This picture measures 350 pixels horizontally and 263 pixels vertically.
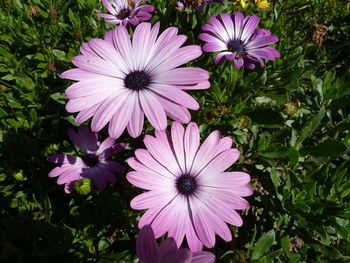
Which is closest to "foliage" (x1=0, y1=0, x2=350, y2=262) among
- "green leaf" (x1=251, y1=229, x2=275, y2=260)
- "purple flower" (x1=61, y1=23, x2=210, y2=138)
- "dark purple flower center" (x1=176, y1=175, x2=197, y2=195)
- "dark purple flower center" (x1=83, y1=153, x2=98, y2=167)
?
"green leaf" (x1=251, y1=229, x2=275, y2=260)

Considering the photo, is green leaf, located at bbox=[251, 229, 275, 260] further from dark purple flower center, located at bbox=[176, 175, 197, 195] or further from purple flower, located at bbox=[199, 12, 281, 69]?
purple flower, located at bbox=[199, 12, 281, 69]

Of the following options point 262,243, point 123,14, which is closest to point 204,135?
point 262,243

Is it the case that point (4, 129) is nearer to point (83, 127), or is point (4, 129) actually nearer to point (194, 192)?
point (83, 127)

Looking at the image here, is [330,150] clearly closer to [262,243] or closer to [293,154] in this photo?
[293,154]

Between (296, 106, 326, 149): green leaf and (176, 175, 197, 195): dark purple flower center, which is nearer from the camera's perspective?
(176, 175, 197, 195): dark purple flower center

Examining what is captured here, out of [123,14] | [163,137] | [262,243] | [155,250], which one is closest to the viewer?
[155,250]

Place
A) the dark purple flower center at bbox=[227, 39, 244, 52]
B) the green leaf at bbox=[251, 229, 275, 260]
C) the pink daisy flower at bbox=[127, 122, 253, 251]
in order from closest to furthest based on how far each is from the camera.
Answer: the pink daisy flower at bbox=[127, 122, 253, 251]
the green leaf at bbox=[251, 229, 275, 260]
the dark purple flower center at bbox=[227, 39, 244, 52]

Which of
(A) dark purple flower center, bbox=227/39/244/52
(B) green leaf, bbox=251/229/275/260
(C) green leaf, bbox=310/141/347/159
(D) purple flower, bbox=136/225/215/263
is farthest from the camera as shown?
(A) dark purple flower center, bbox=227/39/244/52

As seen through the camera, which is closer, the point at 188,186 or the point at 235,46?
the point at 188,186

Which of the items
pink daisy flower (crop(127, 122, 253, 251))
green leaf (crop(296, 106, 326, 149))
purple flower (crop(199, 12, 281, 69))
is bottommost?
pink daisy flower (crop(127, 122, 253, 251))
